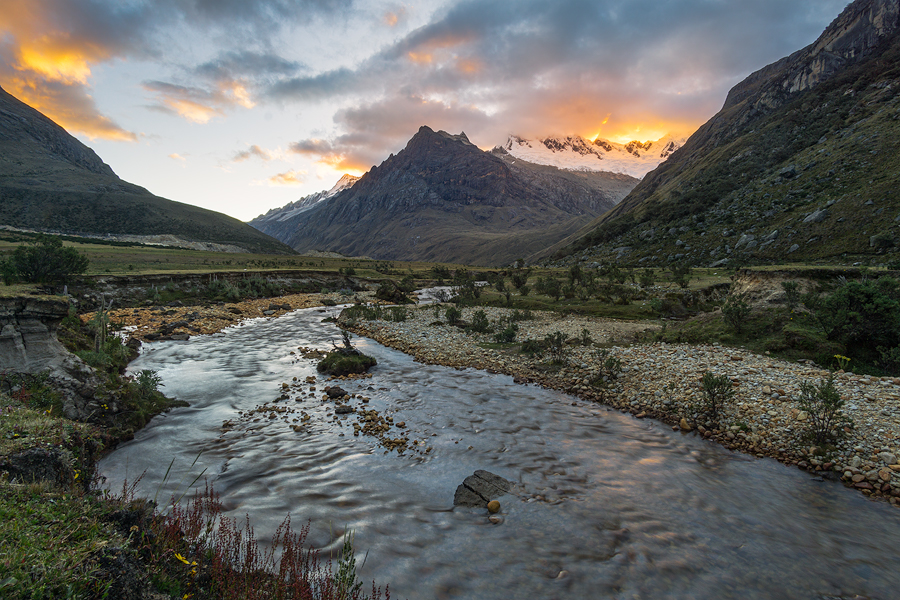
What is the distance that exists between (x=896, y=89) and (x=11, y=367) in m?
126

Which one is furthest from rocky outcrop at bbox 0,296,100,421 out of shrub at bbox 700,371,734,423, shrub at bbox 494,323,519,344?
shrub at bbox 700,371,734,423

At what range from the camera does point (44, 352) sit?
11.6 m

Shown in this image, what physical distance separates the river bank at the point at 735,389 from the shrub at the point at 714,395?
25 centimetres

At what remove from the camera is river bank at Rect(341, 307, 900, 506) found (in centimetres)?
1019

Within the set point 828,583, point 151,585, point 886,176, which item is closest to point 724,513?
point 828,583

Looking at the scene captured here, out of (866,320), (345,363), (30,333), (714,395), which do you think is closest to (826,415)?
(714,395)

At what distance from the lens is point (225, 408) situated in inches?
603

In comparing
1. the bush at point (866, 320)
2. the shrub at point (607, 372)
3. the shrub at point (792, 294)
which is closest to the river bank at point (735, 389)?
the shrub at point (607, 372)

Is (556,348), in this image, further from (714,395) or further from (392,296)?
(392,296)

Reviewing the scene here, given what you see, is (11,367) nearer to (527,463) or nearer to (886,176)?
(527,463)

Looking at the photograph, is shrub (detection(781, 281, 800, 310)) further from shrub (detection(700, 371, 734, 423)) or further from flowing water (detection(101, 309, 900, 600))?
flowing water (detection(101, 309, 900, 600))

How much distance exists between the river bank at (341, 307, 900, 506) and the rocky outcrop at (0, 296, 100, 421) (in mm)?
14772

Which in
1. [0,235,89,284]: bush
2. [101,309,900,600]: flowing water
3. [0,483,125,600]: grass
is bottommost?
[101,309,900,600]: flowing water

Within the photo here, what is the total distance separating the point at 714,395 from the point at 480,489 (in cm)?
929
